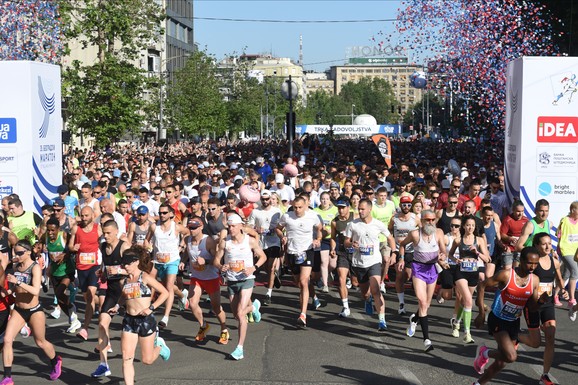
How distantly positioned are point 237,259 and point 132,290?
2331 millimetres

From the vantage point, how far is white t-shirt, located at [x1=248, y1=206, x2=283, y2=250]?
1462 centimetres

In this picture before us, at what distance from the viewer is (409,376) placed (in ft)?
31.6

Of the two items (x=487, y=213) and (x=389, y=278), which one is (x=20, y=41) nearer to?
(x=389, y=278)

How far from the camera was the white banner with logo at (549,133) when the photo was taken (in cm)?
1546

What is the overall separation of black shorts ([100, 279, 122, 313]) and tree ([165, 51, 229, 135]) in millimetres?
54641

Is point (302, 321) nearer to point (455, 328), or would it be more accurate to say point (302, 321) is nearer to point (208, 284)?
point (208, 284)

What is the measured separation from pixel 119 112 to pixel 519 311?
1220 inches

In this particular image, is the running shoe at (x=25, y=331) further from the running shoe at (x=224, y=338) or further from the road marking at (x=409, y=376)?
the road marking at (x=409, y=376)

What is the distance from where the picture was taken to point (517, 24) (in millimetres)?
28797

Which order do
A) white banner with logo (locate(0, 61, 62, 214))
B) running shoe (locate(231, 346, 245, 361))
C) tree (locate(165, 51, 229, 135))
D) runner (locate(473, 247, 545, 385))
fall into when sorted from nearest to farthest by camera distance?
runner (locate(473, 247, 545, 385)), running shoe (locate(231, 346, 245, 361)), white banner with logo (locate(0, 61, 62, 214)), tree (locate(165, 51, 229, 135))

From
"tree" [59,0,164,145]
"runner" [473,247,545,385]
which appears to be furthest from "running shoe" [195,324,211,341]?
"tree" [59,0,164,145]

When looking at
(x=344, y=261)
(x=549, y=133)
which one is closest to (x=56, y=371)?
(x=344, y=261)

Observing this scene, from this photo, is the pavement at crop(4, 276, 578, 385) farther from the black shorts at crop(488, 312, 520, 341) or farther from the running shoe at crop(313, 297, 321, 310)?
the black shorts at crop(488, 312, 520, 341)

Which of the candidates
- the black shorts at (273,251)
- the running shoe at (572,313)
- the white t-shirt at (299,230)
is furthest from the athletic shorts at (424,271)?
the black shorts at (273,251)
